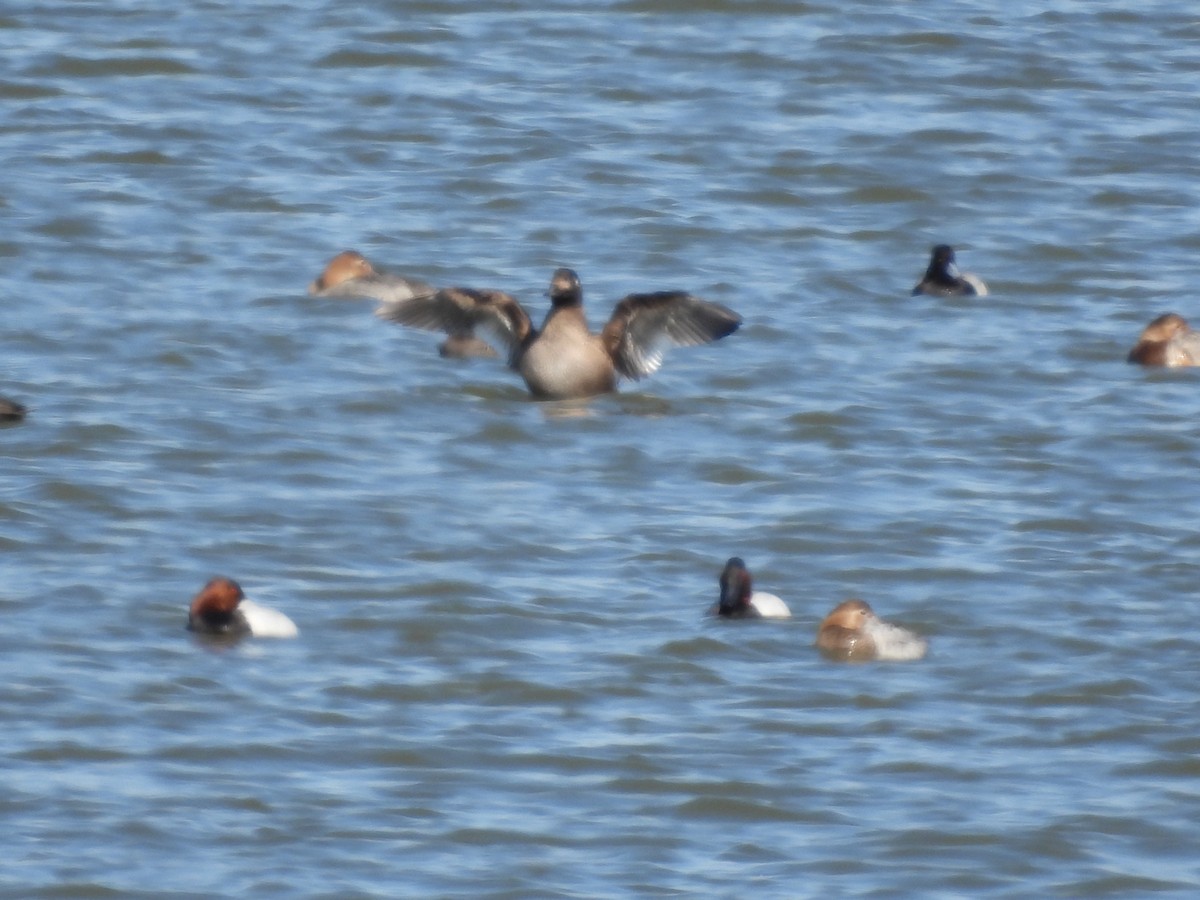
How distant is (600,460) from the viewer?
15.1 meters

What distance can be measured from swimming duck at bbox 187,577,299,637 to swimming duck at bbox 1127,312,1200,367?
694 centimetres

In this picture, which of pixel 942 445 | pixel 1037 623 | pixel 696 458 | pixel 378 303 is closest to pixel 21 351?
pixel 378 303

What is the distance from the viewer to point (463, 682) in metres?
11.5

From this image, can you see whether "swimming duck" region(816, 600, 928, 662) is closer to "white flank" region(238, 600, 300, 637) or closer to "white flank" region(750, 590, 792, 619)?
"white flank" region(750, 590, 792, 619)

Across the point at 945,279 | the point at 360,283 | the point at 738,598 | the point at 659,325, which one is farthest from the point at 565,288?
the point at 738,598

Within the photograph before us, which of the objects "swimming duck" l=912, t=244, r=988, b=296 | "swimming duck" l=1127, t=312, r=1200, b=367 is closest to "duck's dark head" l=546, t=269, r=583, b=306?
"swimming duck" l=912, t=244, r=988, b=296

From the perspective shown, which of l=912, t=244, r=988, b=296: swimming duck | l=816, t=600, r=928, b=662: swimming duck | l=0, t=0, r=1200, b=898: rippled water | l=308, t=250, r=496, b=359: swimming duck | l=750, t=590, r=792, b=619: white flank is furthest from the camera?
l=912, t=244, r=988, b=296: swimming duck

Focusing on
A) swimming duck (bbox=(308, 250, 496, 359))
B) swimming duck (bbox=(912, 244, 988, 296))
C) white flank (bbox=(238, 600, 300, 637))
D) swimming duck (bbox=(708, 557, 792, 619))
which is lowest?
white flank (bbox=(238, 600, 300, 637))

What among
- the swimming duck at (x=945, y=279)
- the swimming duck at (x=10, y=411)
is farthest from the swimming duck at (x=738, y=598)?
the swimming duck at (x=945, y=279)

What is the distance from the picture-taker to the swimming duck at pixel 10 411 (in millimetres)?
15180

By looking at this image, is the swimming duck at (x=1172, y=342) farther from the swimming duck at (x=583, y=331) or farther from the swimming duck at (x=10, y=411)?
the swimming duck at (x=10, y=411)

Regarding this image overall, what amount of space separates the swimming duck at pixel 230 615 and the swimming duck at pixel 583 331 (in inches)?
184

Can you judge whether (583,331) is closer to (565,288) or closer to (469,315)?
(565,288)

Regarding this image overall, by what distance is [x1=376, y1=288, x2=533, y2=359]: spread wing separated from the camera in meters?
16.3
